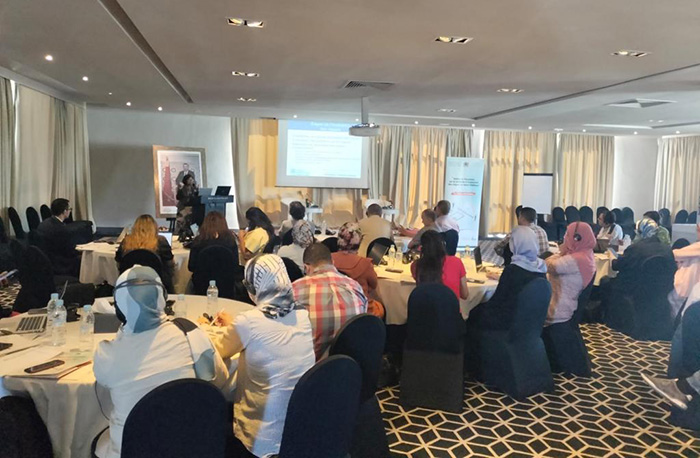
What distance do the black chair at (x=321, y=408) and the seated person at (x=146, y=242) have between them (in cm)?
328

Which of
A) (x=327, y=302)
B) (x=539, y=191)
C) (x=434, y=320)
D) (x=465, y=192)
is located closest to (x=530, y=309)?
(x=434, y=320)

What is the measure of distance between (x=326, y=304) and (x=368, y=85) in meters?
5.31

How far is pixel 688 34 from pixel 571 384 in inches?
126

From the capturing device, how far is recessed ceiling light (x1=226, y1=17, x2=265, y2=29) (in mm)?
4433

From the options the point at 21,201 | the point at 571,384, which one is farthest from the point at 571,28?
the point at 21,201

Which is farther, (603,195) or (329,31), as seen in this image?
(603,195)

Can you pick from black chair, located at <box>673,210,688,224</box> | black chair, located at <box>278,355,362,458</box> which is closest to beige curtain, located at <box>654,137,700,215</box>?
black chair, located at <box>673,210,688,224</box>

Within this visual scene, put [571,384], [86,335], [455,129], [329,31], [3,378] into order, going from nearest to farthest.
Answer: [3,378] → [86,335] → [571,384] → [329,31] → [455,129]

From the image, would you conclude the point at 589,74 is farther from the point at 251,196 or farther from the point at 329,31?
the point at 251,196

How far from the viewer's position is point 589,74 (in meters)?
6.28

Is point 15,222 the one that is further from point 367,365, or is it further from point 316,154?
point 367,365

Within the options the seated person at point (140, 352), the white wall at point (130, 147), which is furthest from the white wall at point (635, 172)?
→ the seated person at point (140, 352)

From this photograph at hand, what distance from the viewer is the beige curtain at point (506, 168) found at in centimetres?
1462

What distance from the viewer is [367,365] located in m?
2.56
